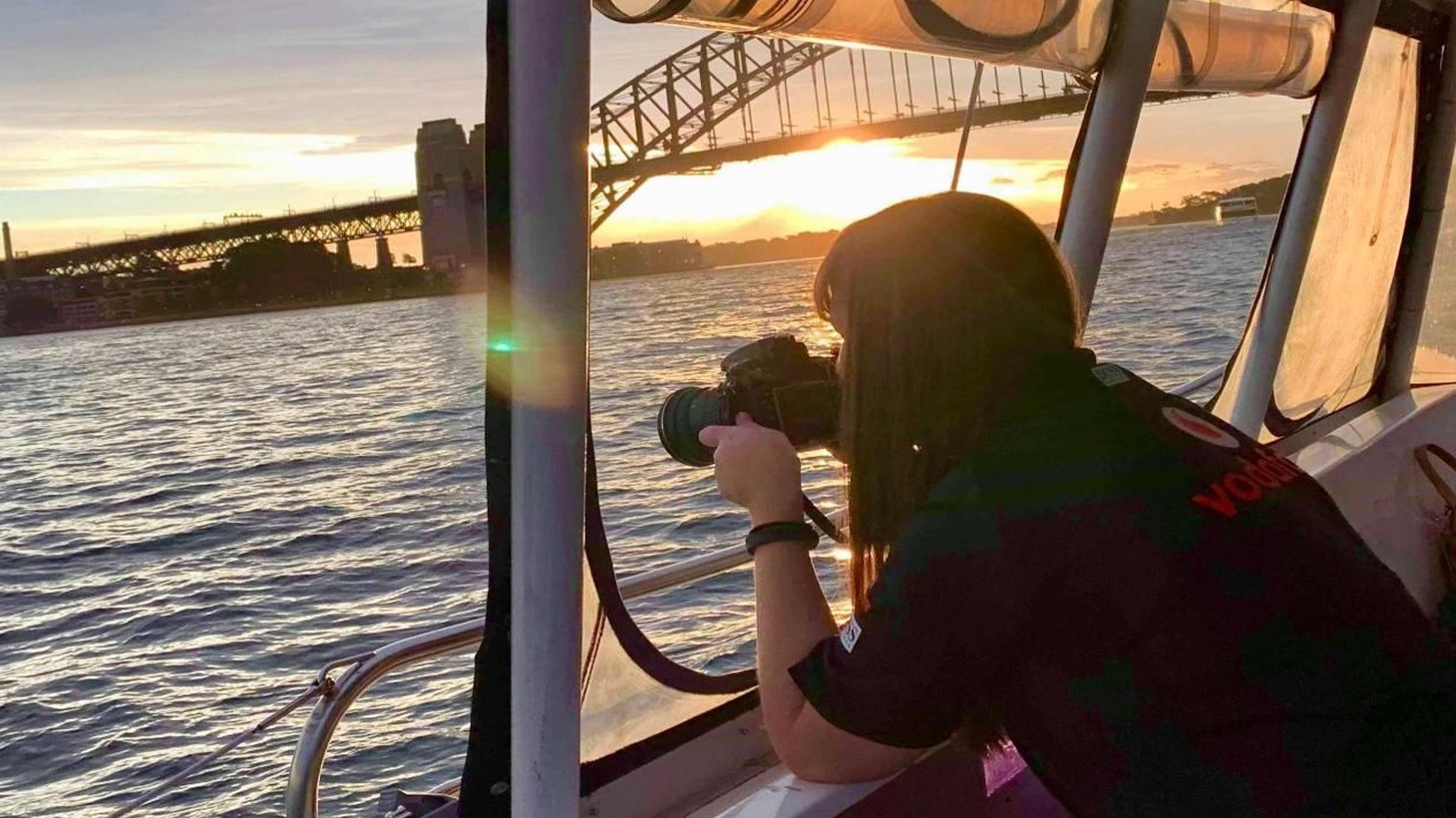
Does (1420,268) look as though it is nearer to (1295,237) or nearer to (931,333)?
(1295,237)

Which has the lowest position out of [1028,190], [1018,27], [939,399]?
[939,399]

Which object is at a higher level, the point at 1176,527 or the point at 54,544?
the point at 1176,527

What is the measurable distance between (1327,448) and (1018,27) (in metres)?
1.43

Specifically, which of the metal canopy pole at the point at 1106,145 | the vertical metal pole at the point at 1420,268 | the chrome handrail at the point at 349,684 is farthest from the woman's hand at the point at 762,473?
the vertical metal pole at the point at 1420,268

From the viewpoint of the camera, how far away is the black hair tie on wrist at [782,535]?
110 cm

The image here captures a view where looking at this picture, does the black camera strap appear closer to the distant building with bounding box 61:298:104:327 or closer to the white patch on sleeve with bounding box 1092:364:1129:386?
the white patch on sleeve with bounding box 1092:364:1129:386

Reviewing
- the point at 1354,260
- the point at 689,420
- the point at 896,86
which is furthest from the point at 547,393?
the point at 1354,260

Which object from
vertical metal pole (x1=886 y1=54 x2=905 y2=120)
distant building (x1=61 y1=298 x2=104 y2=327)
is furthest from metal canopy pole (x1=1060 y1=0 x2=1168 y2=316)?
distant building (x1=61 y1=298 x2=104 y2=327)

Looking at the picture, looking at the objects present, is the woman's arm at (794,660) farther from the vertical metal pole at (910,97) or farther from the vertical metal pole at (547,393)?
the vertical metal pole at (910,97)

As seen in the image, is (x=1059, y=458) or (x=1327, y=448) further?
(x=1327, y=448)

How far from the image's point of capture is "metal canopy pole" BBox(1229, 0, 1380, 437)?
117 inches

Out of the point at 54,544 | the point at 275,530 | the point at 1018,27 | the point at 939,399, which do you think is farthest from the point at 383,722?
the point at 54,544

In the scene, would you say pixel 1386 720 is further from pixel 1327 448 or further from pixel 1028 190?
pixel 1327 448

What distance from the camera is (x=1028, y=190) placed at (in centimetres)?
244
